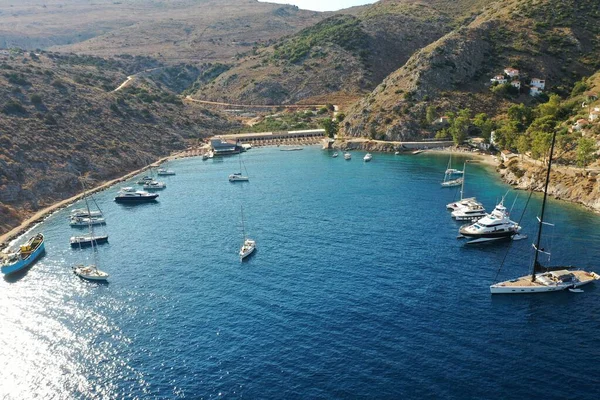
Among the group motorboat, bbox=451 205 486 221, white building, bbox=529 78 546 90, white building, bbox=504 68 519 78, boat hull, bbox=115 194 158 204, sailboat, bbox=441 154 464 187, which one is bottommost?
boat hull, bbox=115 194 158 204

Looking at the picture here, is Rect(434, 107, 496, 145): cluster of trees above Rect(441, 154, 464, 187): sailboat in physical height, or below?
above

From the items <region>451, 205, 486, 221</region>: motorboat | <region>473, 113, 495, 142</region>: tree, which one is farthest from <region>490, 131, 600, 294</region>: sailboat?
<region>473, 113, 495, 142</region>: tree

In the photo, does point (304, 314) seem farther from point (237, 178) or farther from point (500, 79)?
point (500, 79)

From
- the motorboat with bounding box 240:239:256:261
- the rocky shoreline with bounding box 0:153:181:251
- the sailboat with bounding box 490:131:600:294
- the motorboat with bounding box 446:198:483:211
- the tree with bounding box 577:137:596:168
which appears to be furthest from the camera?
the tree with bounding box 577:137:596:168

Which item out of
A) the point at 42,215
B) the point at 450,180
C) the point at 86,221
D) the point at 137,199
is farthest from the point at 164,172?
the point at 450,180

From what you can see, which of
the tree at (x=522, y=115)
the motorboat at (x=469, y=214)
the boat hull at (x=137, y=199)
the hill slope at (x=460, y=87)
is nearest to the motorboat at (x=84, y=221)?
the boat hull at (x=137, y=199)

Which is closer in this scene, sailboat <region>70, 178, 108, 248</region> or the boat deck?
the boat deck

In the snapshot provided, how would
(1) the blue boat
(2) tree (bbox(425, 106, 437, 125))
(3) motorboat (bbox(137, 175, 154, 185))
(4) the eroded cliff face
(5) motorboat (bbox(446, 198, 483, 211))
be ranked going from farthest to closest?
(2) tree (bbox(425, 106, 437, 125)) → (3) motorboat (bbox(137, 175, 154, 185)) → (5) motorboat (bbox(446, 198, 483, 211)) → (4) the eroded cliff face → (1) the blue boat

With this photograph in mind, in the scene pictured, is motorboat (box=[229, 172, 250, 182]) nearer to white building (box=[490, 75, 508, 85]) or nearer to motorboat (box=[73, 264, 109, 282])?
motorboat (box=[73, 264, 109, 282])
